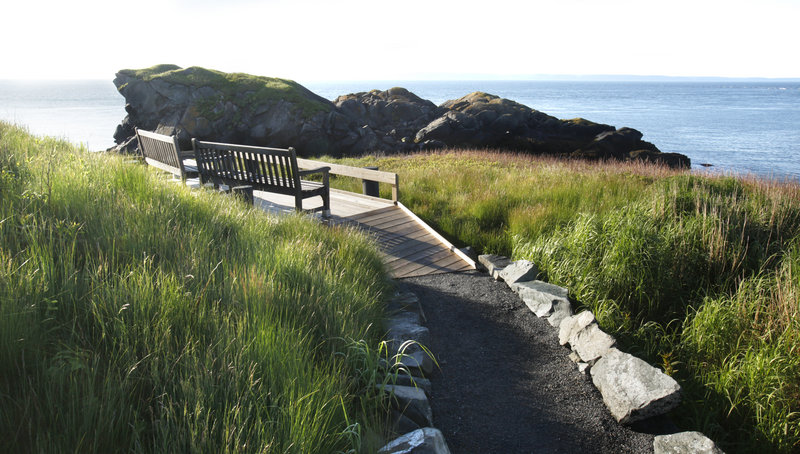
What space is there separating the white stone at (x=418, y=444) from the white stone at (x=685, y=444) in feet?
5.36

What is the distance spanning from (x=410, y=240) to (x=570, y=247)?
7.79 ft

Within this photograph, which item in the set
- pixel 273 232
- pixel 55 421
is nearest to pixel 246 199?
pixel 273 232

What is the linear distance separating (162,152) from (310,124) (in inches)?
834

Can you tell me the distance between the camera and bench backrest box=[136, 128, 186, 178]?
7996 millimetres

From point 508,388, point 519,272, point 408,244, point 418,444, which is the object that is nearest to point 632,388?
point 508,388

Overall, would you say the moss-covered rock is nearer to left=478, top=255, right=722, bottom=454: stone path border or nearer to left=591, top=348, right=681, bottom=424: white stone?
left=478, top=255, right=722, bottom=454: stone path border

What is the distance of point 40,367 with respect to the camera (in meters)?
2.36

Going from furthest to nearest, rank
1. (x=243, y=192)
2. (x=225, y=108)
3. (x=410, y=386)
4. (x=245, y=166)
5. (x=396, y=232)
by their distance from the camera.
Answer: (x=225, y=108) < (x=245, y=166) < (x=396, y=232) < (x=243, y=192) < (x=410, y=386)

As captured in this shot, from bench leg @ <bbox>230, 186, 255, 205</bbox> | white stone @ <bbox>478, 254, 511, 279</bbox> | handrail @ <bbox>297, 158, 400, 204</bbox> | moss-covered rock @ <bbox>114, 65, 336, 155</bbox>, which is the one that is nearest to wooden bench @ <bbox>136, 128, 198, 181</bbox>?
bench leg @ <bbox>230, 186, 255, 205</bbox>

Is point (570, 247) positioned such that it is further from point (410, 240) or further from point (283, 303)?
point (283, 303)

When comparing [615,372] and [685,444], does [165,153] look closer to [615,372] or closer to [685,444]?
[615,372]

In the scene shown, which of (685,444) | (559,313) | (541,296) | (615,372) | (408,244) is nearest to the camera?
(685,444)

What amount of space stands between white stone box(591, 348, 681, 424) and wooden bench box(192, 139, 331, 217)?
15.8 ft

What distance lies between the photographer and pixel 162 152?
8938 mm
